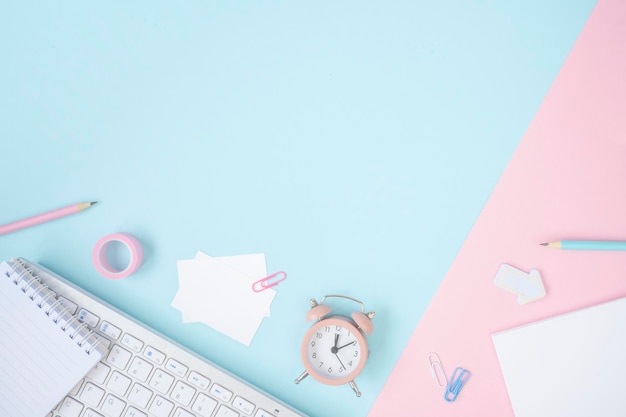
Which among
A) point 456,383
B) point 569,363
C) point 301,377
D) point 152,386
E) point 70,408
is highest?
point 569,363

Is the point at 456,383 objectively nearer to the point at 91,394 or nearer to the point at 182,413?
the point at 182,413

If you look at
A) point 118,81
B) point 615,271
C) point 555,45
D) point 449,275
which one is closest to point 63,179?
point 118,81

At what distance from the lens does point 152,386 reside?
96cm

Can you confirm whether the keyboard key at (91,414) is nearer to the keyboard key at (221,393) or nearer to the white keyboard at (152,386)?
the white keyboard at (152,386)

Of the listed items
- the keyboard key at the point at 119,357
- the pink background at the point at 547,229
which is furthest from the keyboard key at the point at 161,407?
the pink background at the point at 547,229

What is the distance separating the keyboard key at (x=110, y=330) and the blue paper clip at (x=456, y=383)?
0.71 meters

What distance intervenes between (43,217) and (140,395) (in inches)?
17.7

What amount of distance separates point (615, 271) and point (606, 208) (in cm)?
13

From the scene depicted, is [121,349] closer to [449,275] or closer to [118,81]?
[118,81]

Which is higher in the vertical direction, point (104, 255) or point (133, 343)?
point (104, 255)

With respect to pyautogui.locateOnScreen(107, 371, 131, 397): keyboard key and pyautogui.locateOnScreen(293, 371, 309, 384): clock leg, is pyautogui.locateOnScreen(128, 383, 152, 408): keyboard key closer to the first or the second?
pyautogui.locateOnScreen(107, 371, 131, 397): keyboard key

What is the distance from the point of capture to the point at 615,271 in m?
0.96

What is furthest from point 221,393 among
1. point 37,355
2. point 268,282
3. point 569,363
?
point 569,363

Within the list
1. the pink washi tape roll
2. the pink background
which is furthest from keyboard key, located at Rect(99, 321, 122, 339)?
the pink background
